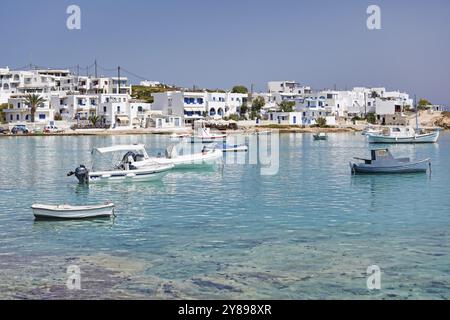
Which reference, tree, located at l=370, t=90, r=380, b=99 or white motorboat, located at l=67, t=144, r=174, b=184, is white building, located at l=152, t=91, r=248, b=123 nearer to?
tree, located at l=370, t=90, r=380, b=99

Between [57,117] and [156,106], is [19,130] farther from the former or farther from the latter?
[156,106]

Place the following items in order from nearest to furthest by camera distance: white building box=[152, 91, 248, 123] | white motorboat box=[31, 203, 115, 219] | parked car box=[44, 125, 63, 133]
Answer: white motorboat box=[31, 203, 115, 219], parked car box=[44, 125, 63, 133], white building box=[152, 91, 248, 123]

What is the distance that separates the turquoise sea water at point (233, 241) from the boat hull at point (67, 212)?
326mm

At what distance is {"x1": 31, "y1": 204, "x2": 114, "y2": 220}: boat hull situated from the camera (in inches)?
840

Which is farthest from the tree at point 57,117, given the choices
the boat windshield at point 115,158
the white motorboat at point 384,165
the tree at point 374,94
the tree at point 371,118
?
the tree at point 374,94

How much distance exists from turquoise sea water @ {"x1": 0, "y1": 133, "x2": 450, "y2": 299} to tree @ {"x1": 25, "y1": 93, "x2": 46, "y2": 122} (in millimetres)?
71480

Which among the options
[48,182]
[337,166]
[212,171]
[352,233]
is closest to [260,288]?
[352,233]

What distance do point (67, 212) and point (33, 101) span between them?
85.6 meters

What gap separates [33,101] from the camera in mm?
101500

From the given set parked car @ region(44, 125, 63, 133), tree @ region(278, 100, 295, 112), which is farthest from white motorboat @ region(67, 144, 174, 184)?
tree @ region(278, 100, 295, 112)

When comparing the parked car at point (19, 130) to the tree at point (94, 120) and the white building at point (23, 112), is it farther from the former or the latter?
the tree at point (94, 120)

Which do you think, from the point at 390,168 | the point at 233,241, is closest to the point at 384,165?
the point at 390,168

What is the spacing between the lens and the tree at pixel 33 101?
10188 centimetres

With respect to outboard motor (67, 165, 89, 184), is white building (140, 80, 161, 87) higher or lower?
higher
